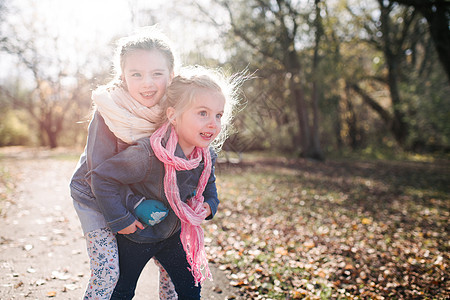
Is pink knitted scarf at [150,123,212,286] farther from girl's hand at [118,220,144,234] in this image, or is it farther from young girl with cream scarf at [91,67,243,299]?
girl's hand at [118,220,144,234]

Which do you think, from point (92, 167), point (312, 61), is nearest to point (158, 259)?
point (92, 167)

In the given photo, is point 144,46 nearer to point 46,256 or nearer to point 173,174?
point 173,174

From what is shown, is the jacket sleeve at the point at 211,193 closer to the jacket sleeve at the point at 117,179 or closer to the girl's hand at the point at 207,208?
the girl's hand at the point at 207,208

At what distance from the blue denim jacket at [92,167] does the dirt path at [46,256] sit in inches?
60.5

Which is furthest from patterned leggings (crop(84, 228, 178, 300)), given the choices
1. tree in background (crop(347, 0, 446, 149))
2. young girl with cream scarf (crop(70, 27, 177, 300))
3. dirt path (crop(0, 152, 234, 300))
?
tree in background (crop(347, 0, 446, 149))

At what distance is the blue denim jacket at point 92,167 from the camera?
6.18ft

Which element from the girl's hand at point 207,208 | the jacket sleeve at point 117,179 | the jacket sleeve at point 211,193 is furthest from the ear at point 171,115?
the girl's hand at point 207,208

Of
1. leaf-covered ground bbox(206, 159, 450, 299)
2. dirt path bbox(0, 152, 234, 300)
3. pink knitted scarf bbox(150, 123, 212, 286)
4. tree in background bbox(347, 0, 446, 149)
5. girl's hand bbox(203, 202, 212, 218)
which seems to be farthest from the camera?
tree in background bbox(347, 0, 446, 149)

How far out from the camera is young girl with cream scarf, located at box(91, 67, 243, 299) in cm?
183

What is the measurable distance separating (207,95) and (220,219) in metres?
4.46

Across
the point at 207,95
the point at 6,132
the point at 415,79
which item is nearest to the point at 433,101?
Answer: the point at 415,79

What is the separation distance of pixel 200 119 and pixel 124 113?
426 mm

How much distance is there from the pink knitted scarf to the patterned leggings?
412 mm

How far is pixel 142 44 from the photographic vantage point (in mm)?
1981
